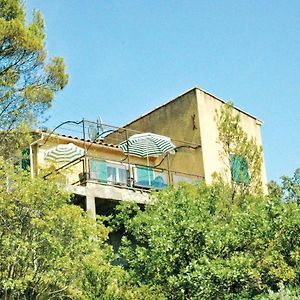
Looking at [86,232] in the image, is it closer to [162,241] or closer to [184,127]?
[162,241]

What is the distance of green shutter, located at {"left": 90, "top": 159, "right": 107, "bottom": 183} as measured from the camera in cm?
2284

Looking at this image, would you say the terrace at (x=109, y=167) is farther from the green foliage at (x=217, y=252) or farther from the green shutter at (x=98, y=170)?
the green foliage at (x=217, y=252)

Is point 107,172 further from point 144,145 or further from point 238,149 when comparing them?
point 238,149

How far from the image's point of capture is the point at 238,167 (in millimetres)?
22719

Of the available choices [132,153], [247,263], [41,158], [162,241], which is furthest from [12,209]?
[132,153]

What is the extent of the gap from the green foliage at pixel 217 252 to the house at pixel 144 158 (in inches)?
176

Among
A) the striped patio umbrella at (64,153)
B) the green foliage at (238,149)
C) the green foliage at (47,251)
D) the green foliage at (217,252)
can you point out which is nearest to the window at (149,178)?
the striped patio umbrella at (64,153)

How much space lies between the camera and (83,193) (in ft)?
71.4

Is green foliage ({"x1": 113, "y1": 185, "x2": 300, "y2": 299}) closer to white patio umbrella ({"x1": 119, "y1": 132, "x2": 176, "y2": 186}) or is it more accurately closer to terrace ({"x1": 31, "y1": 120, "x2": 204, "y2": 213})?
terrace ({"x1": 31, "y1": 120, "x2": 204, "y2": 213})

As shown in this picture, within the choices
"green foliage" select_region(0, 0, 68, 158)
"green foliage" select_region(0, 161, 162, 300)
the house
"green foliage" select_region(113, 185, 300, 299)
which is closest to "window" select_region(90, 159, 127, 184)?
the house

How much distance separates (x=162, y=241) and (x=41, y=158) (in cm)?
922

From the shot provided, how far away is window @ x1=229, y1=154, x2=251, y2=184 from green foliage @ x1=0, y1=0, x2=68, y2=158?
232 inches

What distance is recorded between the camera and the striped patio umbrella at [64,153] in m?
23.1

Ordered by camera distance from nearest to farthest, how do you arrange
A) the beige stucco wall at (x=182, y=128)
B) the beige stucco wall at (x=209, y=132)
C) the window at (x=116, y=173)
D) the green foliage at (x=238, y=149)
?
the green foliage at (x=238, y=149) < the window at (x=116, y=173) < the beige stucco wall at (x=209, y=132) < the beige stucco wall at (x=182, y=128)
